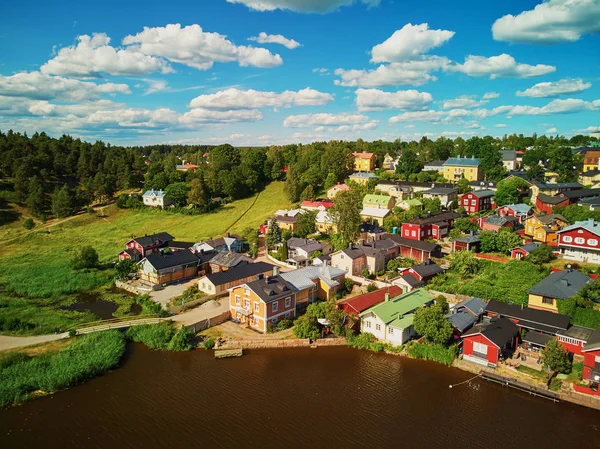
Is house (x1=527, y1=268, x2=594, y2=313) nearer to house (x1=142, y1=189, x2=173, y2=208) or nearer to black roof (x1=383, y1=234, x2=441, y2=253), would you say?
black roof (x1=383, y1=234, x2=441, y2=253)

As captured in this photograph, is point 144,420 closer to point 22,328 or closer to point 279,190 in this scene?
point 22,328

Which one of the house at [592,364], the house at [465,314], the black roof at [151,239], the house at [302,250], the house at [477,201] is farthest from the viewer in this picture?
the house at [477,201]

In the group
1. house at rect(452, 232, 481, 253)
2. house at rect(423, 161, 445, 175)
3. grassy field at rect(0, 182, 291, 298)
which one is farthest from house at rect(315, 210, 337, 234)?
house at rect(423, 161, 445, 175)

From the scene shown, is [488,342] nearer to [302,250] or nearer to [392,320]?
[392,320]

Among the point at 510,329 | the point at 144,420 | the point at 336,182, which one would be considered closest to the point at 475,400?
the point at 510,329

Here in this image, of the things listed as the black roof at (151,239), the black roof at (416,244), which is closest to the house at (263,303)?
the black roof at (416,244)

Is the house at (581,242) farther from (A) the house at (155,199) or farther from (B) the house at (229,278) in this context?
(A) the house at (155,199)
